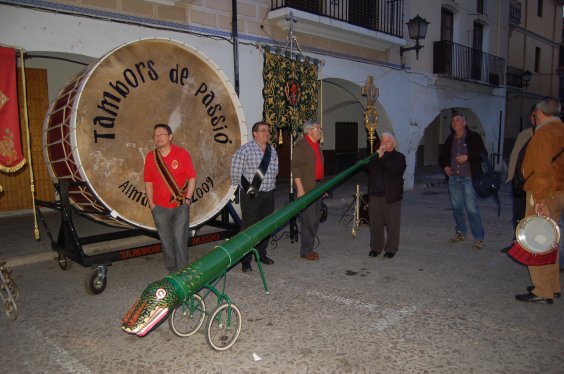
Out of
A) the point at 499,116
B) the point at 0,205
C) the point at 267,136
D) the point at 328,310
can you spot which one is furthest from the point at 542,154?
the point at 499,116

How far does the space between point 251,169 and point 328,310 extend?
202 centimetres

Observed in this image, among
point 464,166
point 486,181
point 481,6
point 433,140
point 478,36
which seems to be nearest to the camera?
point 486,181

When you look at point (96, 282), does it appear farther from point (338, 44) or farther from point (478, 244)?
point (338, 44)

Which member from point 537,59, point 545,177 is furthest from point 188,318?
point 537,59

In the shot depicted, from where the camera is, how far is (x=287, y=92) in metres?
7.64

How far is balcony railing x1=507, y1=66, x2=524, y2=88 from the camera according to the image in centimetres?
2131

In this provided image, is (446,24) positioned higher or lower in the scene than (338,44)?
higher

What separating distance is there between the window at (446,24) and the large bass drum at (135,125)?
37.8 feet

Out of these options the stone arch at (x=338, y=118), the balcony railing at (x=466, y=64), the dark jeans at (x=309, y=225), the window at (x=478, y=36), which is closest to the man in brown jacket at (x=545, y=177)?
the dark jeans at (x=309, y=225)

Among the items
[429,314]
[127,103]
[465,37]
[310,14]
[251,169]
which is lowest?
[429,314]

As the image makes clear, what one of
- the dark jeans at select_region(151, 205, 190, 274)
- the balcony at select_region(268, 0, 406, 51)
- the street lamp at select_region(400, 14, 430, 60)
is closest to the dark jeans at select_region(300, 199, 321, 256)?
the dark jeans at select_region(151, 205, 190, 274)

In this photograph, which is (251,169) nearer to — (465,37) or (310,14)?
(310,14)

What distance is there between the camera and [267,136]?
554cm

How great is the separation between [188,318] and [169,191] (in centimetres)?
135
